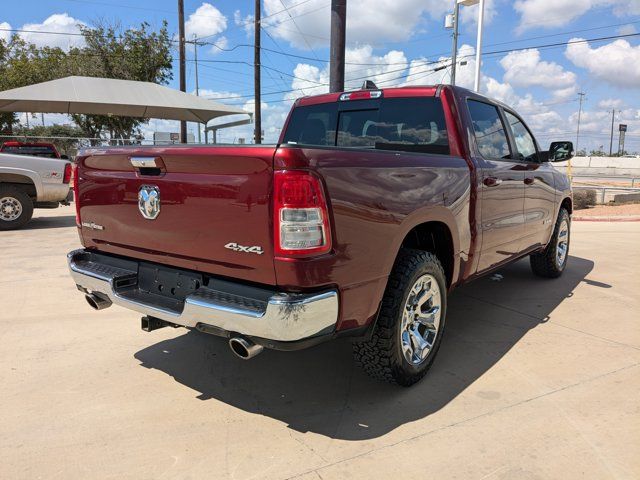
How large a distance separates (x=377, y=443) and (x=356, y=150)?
1.55m

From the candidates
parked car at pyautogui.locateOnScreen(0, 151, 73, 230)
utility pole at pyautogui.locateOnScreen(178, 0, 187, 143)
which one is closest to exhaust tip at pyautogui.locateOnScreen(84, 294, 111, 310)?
parked car at pyautogui.locateOnScreen(0, 151, 73, 230)

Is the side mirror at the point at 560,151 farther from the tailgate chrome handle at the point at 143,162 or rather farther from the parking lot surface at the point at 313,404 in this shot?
the tailgate chrome handle at the point at 143,162

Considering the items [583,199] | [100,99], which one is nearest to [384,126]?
[583,199]

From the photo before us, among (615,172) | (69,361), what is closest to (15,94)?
(69,361)

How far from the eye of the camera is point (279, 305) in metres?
2.29

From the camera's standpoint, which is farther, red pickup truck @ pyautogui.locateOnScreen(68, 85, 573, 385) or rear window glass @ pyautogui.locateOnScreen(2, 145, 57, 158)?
rear window glass @ pyautogui.locateOnScreen(2, 145, 57, 158)

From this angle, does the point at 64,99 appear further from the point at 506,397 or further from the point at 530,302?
the point at 506,397

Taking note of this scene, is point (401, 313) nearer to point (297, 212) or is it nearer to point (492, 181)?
point (297, 212)

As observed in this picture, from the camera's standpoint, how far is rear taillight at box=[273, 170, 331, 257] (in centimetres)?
229

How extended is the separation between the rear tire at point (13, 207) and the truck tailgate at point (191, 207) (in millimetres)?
7316

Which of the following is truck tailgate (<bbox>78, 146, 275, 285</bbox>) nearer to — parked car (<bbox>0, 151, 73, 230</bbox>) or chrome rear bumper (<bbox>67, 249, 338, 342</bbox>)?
chrome rear bumper (<bbox>67, 249, 338, 342</bbox>)

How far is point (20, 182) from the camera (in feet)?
30.9

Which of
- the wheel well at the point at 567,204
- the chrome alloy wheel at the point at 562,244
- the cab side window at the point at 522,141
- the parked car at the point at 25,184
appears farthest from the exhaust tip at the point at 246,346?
the parked car at the point at 25,184

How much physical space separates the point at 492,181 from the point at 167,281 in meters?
2.59
